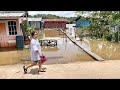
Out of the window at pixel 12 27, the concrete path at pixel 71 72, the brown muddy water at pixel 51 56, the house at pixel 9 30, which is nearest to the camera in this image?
the concrete path at pixel 71 72

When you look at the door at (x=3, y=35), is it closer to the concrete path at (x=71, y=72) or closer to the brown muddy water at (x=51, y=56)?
the brown muddy water at (x=51, y=56)

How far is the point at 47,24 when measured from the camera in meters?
54.4

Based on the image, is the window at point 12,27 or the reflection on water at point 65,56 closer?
the reflection on water at point 65,56

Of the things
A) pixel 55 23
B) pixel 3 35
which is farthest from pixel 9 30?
pixel 55 23

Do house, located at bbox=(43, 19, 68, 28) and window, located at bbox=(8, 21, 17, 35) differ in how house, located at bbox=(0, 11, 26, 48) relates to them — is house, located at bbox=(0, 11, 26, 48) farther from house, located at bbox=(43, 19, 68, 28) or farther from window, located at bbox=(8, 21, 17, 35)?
house, located at bbox=(43, 19, 68, 28)

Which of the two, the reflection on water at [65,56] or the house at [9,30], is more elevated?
the house at [9,30]

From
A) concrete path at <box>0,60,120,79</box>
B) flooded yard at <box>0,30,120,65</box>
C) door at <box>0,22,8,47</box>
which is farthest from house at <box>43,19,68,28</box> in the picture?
concrete path at <box>0,60,120,79</box>

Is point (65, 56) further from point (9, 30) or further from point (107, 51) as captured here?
point (9, 30)

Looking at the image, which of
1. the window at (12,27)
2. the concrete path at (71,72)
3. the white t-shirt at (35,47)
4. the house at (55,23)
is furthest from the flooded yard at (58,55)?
the house at (55,23)

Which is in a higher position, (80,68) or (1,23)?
(1,23)
